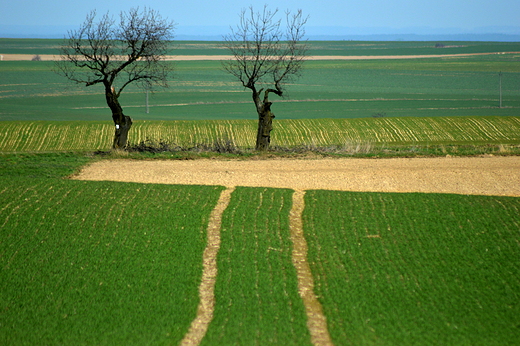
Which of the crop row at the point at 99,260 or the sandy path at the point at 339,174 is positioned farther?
the sandy path at the point at 339,174

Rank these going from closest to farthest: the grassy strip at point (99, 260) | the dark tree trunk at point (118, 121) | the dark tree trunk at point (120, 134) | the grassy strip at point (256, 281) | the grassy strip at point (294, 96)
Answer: the grassy strip at point (256, 281)
the grassy strip at point (99, 260)
the dark tree trunk at point (118, 121)
the dark tree trunk at point (120, 134)
the grassy strip at point (294, 96)

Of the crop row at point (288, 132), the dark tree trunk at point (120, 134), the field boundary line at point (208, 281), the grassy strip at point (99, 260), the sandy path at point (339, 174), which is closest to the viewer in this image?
the field boundary line at point (208, 281)

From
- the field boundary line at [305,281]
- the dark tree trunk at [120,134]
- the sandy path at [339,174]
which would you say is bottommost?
the field boundary line at [305,281]

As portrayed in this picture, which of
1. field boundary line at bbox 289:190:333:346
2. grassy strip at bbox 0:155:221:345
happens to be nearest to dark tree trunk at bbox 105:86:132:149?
grassy strip at bbox 0:155:221:345

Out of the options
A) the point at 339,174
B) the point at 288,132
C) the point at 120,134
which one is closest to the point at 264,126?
the point at 120,134

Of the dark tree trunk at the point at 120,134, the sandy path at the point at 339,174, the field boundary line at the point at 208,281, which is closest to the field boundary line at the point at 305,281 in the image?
the field boundary line at the point at 208,281

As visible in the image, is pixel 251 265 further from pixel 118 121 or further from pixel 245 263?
pixel 118 121

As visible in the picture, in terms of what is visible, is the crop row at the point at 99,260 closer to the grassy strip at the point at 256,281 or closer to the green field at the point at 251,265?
the green field at the point at 251,265
